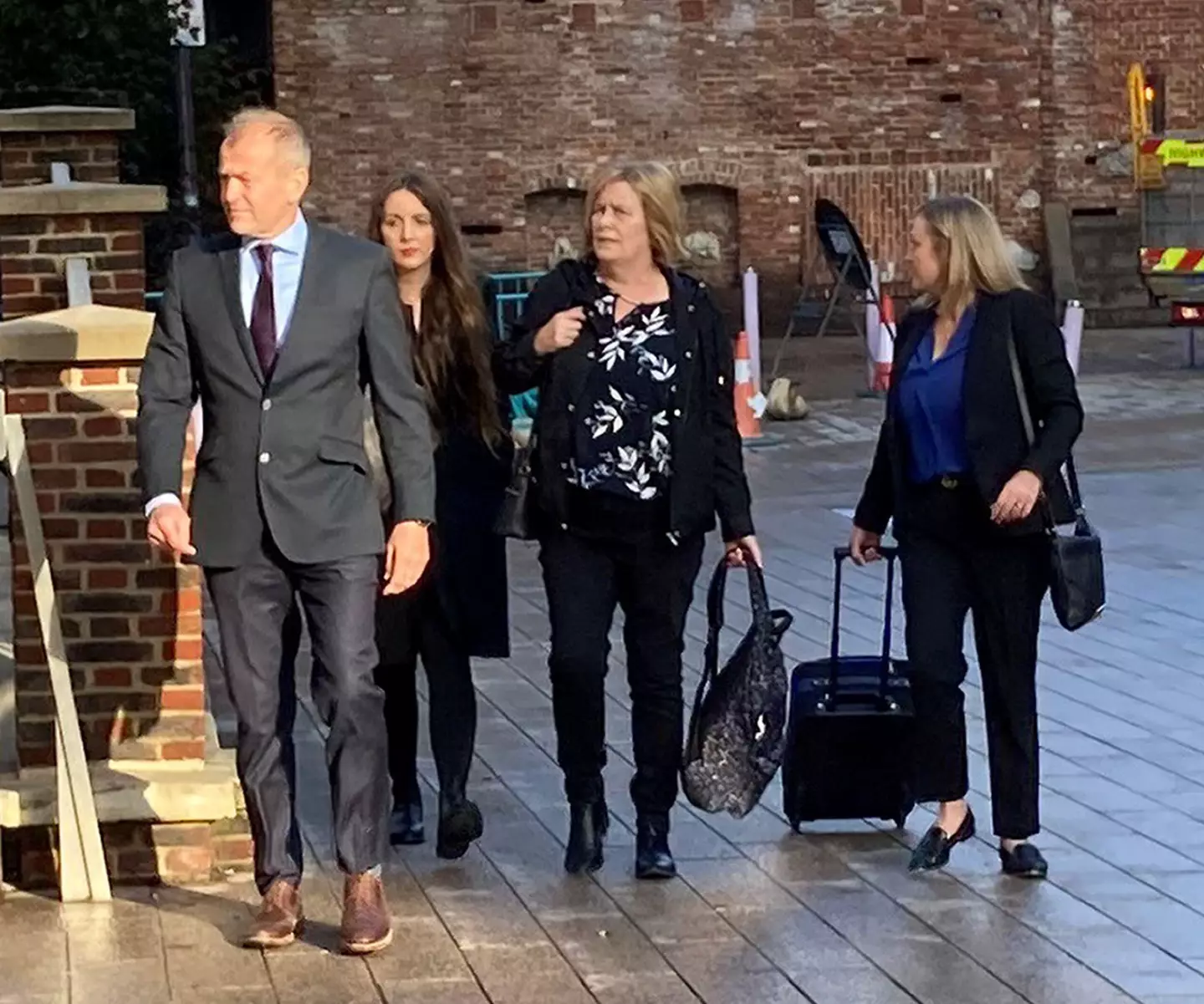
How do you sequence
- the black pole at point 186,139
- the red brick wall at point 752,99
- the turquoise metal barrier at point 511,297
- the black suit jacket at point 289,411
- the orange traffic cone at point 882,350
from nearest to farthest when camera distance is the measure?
the black suit jacket at point 289,411 < the black pole at point 186,139 < the turquoise metal barrier at point 511,297 < the orange traffic cone at point 882,350 < the red brick wall at point 752,99

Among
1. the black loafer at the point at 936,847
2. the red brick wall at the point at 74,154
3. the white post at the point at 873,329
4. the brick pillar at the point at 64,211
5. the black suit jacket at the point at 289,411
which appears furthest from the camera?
the white post at the point at 873,329

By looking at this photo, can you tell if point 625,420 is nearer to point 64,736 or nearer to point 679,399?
point 679,399

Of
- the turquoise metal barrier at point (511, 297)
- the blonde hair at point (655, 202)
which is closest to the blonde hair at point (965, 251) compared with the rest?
the blonde hair at point (655, 202)

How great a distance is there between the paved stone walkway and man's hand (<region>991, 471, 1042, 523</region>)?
91 cm

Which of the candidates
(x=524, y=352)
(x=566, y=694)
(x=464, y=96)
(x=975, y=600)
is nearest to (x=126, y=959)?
(x=566, y=694)

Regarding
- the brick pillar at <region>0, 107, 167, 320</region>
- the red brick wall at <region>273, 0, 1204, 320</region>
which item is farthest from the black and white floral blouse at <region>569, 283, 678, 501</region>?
the red brick wall at <region>273, 0, 1204, 320</region>

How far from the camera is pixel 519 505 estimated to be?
6574 millimetres

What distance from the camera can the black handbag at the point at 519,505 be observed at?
21.5ft

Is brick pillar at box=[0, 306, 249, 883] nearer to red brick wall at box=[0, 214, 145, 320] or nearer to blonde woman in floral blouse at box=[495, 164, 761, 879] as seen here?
blonde woman in floral blouse at box=[495, 164, 761, 879]

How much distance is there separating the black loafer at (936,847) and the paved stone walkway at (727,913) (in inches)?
1.8

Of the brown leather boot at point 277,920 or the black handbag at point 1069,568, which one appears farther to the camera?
the black handbag at point 1069,568

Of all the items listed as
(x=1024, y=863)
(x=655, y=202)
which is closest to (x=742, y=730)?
(x=1024, y=863)

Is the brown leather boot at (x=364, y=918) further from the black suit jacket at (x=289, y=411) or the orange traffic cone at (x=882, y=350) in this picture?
the orange traffic cone at (x=882, y=350)

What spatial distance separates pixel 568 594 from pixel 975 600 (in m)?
1.02
